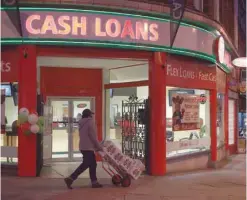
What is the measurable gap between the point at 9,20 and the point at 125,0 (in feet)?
9.28

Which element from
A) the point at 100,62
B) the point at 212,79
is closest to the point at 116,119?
the point at 100,62

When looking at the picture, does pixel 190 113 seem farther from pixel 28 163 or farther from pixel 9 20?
pixel 9 20

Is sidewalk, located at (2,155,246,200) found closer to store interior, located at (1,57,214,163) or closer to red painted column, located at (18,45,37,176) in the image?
red painted column, located at (18,45,37,176)

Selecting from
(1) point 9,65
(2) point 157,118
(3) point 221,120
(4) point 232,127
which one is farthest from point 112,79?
(4) point 232,127

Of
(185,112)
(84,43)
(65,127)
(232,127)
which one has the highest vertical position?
(84,43)

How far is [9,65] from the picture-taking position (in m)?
9.82

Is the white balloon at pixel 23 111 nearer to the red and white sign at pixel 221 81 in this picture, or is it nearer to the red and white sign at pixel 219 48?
the red and white sign at pixel 219 48

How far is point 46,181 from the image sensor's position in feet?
30.1

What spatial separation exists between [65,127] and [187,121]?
12.2 ft

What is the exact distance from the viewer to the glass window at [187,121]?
1116 centimetres

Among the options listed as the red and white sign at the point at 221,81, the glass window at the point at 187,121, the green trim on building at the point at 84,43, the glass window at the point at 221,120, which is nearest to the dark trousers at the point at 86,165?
the green trim on building at the point at 84,43

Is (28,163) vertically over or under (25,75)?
under

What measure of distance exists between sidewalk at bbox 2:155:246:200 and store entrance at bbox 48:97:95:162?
2911 millimetres

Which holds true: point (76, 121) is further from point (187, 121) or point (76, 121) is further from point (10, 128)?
point (187, 121)
